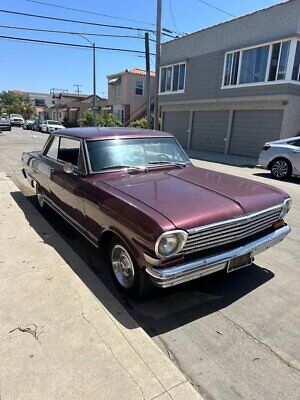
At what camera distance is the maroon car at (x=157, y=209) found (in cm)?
264

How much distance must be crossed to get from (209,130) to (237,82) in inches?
118

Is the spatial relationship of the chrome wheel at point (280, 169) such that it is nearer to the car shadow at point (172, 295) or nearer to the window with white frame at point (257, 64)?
the window with white frame at point (257, 64)

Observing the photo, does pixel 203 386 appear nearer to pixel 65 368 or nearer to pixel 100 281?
pixel 65 368

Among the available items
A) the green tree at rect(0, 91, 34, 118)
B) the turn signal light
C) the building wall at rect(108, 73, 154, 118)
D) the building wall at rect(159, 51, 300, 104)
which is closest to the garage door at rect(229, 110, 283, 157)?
the building wall at rect(159, 51, 300, 104)

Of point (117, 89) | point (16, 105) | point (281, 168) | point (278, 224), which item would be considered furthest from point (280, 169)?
point (16, 105)

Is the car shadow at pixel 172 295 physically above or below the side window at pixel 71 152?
below

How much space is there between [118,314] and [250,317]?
4.10 feet

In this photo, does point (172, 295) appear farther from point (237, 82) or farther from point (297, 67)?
point (237, 82)

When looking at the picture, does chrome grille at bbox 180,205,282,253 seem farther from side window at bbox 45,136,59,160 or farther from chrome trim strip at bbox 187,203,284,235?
side window at bbox 45,136,59,160

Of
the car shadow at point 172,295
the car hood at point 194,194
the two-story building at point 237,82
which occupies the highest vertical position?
the two-story building at point 237,82

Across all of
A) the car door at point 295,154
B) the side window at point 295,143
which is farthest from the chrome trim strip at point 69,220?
the side window at point 295,143

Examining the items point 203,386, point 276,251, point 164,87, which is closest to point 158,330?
point 203,386

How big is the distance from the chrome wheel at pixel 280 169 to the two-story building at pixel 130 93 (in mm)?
25215

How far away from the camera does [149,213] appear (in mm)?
2686
